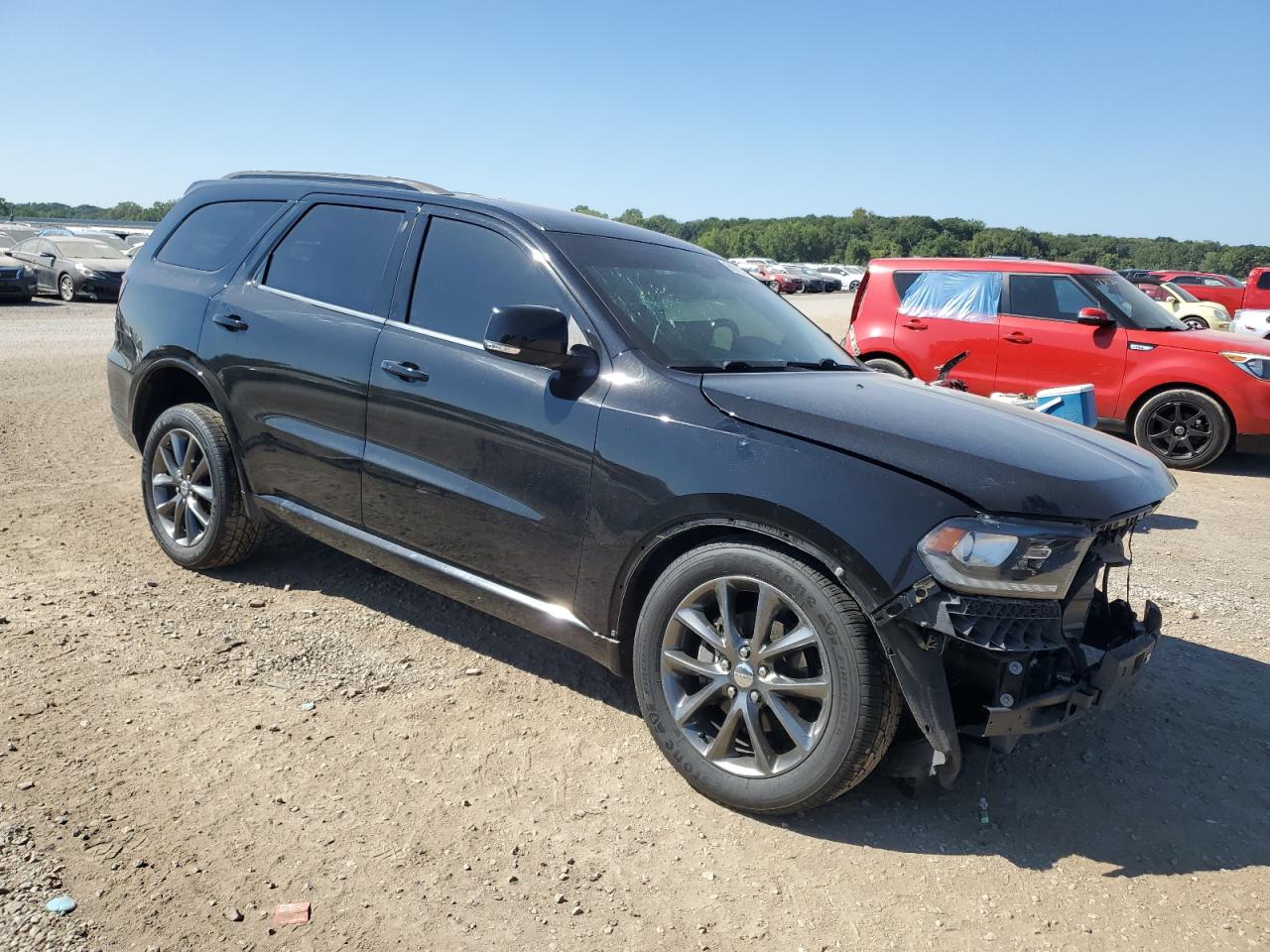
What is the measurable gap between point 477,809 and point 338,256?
243cm

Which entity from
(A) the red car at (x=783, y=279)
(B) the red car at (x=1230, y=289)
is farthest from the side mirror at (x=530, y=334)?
(A) the red car at (x=783, y=279)

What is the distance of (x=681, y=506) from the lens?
2.98 metres

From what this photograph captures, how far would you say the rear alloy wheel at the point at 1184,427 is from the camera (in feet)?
28.8

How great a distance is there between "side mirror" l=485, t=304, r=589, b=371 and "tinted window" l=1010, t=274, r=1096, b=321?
7537 millimetres

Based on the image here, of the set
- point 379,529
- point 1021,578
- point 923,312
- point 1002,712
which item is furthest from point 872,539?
point 923,312

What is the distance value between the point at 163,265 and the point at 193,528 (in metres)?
1.36

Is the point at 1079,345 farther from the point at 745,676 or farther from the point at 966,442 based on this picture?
the point at 745,676

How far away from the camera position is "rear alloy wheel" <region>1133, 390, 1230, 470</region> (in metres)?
8.78

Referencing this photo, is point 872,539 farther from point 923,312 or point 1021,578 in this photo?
point 923,312

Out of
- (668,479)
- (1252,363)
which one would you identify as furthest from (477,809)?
(1252,363)

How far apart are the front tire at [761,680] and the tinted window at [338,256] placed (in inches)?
72.5

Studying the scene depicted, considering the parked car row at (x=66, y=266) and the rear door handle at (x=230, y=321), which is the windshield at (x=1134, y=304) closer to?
the rear door handle at (x=230, y=321)

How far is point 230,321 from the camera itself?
4.34 meters

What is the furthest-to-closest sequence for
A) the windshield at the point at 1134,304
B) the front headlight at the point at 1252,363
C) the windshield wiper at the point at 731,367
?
the windshield at the point at 1134,304, the front headlight at the point at 1252,363, the windshield wiper at the point at 731,367
